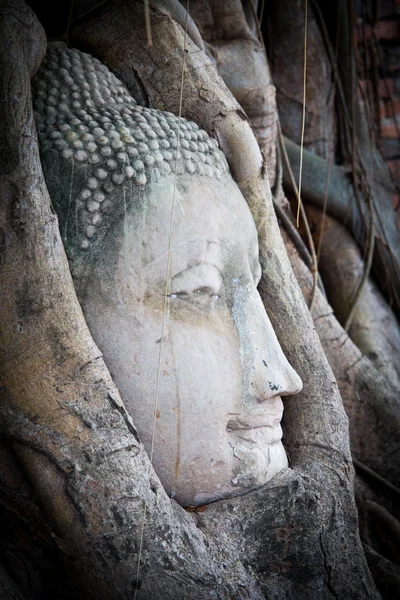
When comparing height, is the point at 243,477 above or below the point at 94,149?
below

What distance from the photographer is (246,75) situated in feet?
8.09

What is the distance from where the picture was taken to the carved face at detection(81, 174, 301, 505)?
1.47 metres

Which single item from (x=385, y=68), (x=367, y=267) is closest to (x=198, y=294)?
(x=367, y=267)

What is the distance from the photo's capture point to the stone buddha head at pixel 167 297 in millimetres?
1469

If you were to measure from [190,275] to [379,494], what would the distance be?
47.7 inches

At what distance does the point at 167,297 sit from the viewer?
58.8 inches

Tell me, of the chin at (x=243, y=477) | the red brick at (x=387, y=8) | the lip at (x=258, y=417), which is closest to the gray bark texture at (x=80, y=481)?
the chin at (x=243, y=477)

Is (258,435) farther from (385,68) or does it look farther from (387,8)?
(387,8)

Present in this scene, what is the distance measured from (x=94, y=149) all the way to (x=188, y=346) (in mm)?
407

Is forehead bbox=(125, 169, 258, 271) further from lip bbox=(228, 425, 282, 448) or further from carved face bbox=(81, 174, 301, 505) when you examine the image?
lip bbox=(228, 425, 282, 448)

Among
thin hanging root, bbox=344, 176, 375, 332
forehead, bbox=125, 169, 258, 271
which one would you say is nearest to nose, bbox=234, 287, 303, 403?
forehead, bbox=125, 169, 258, 271

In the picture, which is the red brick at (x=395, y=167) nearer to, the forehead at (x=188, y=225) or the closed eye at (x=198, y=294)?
the forehead at (x=188, y=225)

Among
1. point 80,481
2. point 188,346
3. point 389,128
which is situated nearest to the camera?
point 80,481

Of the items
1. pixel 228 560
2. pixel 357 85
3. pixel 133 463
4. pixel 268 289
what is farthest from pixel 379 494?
pixel 357 85
